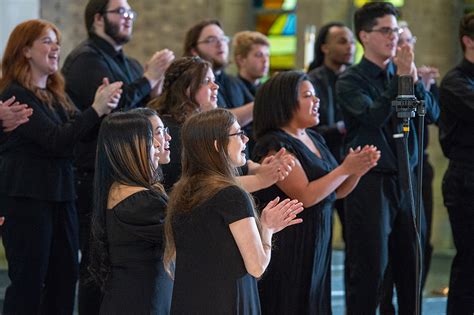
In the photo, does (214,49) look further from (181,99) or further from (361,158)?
(361,158)

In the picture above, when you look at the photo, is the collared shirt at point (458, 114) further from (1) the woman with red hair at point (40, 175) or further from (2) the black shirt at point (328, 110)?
(1) the woman with red hair at point (40, 175)

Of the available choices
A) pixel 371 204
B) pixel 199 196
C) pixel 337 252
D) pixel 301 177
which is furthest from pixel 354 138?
pixel 337 252

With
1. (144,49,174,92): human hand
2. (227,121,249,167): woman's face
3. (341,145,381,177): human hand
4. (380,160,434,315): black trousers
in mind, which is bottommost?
(380,160,434,315): black trousers

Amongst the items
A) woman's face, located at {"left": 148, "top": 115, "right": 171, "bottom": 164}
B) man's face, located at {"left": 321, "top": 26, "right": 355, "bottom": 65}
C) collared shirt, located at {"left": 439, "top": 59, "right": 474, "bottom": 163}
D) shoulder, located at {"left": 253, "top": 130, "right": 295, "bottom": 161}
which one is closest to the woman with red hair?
shoulder, located at {"left": 253, "top": 130, "right": 295, "bottom": 161}

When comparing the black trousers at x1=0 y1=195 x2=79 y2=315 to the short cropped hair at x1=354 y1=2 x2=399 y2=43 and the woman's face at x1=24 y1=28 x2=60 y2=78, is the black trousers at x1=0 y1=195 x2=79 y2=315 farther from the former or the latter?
the short cropped hair at x1=354 y1=2 x2=399 y2=43

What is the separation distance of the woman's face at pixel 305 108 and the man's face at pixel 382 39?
79 cm

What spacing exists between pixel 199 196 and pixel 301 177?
1297 mm

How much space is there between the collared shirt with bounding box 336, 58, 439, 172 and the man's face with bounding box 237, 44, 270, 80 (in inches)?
63.7

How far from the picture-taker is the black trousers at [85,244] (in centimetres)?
606

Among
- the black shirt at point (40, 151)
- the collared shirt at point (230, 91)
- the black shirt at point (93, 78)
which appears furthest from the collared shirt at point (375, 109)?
the black shirt at point (40, 151)

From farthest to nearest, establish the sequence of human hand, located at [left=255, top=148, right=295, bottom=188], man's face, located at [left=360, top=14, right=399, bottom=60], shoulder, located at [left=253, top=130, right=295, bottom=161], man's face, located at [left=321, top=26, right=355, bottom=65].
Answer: man's face, located at [left=321, top=26, right=355, bottom=65] < man's face, located at [left=360, top=14, right=399, bottom=60] < shoulder, located at [left=253, top=130, right=295, bottom=161] < human hand, located at [left=255, top=148, right=295, bottom=188]

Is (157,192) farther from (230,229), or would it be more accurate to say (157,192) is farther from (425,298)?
(425,298)

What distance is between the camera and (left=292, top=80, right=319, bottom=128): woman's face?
574 cm

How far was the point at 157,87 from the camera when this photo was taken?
6625 mm
